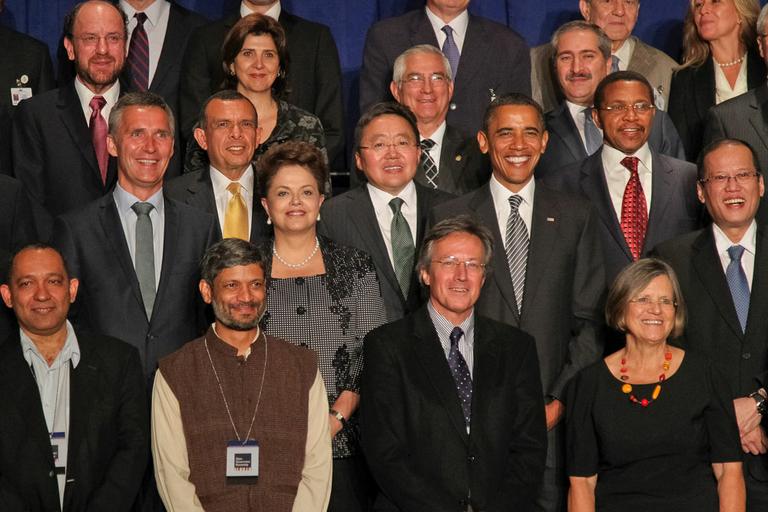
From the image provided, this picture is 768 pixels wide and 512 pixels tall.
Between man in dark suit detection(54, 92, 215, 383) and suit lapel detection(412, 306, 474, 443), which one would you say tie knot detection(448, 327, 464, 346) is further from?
man in dark suit detection(54, 92, 215, 383)

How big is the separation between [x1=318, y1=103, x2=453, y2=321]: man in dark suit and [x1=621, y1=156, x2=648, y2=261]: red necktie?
695 mm

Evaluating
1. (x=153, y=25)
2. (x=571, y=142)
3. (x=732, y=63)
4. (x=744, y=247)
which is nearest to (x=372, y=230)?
(x=571, y=142)

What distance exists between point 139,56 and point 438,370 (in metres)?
2.41

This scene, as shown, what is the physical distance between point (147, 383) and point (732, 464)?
196cm

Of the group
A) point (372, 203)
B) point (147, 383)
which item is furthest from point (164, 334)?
point (372, 203)

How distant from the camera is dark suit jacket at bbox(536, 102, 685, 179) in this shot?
18.2ft

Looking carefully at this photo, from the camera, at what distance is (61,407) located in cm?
A: 423

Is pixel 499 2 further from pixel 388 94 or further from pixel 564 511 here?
pixel 564 511

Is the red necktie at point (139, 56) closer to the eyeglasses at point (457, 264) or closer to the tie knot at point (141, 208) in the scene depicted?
the tie knot at point (141, 208)

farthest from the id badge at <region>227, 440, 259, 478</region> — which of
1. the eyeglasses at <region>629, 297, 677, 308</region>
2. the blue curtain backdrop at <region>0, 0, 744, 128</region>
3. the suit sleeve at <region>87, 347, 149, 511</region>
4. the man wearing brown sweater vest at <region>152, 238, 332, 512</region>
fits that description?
the blue curtain backdrop at <region>0, 0, 744, 128</region>

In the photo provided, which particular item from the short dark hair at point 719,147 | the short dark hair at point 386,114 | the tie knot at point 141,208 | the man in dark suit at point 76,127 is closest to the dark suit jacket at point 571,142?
the short dark hair at point 719,147

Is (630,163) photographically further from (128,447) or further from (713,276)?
(128,447)

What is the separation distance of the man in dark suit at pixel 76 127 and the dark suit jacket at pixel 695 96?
247 cm

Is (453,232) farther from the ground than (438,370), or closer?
farther from the ground
